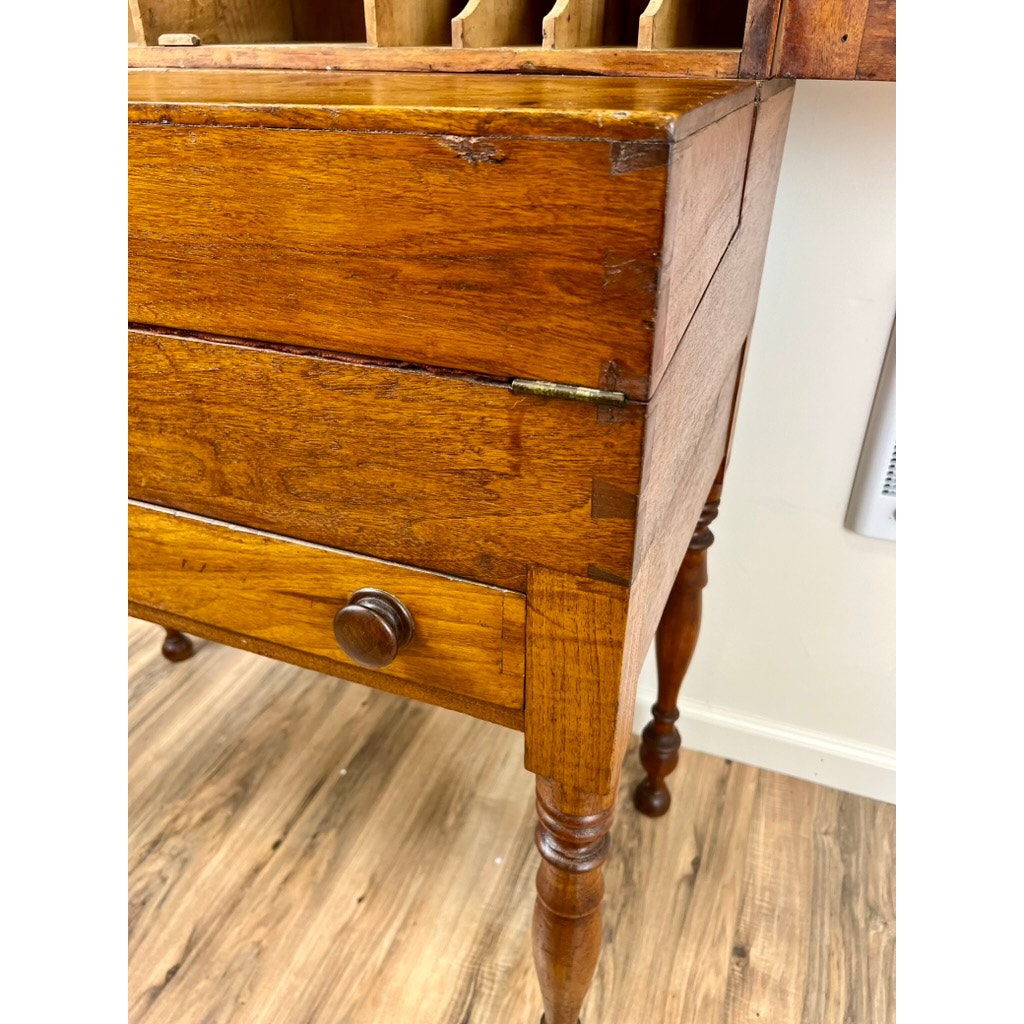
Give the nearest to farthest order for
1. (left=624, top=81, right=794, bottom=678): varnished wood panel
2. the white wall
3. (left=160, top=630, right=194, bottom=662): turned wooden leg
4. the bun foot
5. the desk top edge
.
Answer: the desk top edge → (left=624, top=81, right=794, bottom=678): varnished wood panel → the white wall → the bun foot → (left=160, top=630, right=194, bottom=662): turned wooden leg

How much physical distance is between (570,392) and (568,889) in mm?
368

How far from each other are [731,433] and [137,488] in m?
0.55

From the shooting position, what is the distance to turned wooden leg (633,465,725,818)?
89 centimetres

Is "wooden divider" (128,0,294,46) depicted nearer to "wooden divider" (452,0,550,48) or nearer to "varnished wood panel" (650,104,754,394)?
"wooden divider" (452,0,550,48)

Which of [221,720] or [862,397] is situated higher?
Answer: [862,397]

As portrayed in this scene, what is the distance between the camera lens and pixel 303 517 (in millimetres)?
500

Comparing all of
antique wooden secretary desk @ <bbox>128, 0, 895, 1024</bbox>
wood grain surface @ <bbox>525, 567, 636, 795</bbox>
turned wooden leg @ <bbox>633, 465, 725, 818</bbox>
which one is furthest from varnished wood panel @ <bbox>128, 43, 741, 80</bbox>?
turned wooden leg @ <bbox>633, 465, 725, 818</bbox>

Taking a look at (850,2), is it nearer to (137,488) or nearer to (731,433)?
(731,433)

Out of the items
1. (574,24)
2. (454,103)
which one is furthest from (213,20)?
(454,103)

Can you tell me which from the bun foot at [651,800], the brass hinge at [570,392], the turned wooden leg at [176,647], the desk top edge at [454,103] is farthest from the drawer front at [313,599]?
the turned wooden leg at [176,647]

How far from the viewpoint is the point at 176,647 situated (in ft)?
4.17

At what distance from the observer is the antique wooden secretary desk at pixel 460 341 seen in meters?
0.37

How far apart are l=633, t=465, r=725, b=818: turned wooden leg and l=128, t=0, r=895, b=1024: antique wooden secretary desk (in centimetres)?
30
